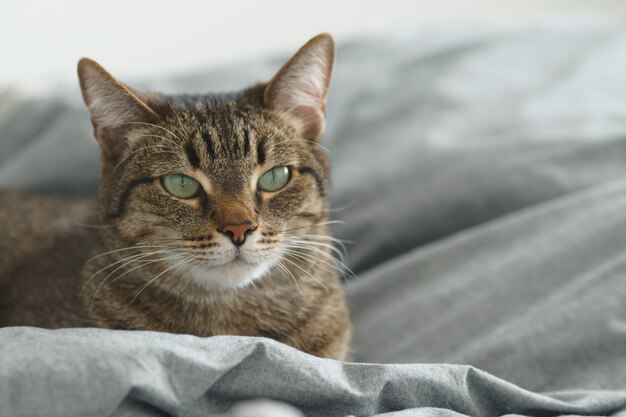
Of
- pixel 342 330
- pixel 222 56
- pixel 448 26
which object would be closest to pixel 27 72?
pixel 222 56

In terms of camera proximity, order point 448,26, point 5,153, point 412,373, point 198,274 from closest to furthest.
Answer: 1. point 412,373
2. point 198,274
3. point 5,153
4. point 448,26

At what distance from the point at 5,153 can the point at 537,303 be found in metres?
1.71

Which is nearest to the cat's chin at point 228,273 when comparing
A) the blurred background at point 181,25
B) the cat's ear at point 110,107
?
the cat's ear at point 110,107

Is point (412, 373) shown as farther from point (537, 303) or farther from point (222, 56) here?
point (222, 56)

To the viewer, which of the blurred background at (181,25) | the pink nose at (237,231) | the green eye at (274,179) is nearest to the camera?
the pink nose at (237,231)

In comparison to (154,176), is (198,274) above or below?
below

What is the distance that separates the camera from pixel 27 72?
3.15m

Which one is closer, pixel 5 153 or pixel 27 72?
pixel 5 153

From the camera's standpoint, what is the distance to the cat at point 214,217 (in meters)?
1.21

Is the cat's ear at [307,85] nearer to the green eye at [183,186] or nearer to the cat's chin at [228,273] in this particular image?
the green eye at [183,186]

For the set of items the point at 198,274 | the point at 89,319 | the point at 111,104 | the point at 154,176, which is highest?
the point at 111,104

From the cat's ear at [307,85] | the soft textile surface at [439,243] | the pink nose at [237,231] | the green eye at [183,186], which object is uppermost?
the cat's ear at [307,85]

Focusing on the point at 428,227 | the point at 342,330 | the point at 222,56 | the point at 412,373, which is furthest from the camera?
the point at 222,56

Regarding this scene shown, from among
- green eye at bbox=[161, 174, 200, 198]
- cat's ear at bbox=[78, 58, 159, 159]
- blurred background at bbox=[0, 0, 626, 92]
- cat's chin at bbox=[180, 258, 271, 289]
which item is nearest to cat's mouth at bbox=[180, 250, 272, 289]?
cat's chin at bbox=[180, 258, 271, 289]
